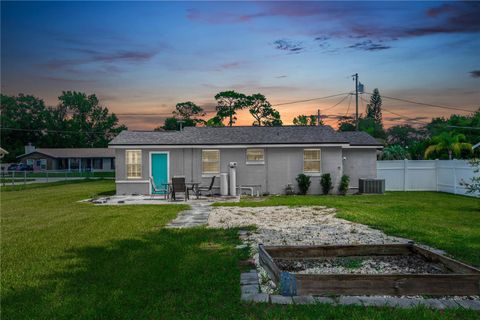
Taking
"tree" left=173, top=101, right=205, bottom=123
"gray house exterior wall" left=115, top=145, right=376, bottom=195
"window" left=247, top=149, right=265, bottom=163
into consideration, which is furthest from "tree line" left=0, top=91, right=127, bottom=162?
"window" left=247, top=149, right=265, bottom=163

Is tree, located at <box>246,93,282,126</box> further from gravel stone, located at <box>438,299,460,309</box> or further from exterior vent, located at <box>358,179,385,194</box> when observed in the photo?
gravel stone, located at <box>438,299,460,309</box>

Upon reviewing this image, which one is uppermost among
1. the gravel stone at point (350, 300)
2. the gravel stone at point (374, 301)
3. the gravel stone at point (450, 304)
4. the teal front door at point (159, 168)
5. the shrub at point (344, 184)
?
the teal front door at point (159, 168)

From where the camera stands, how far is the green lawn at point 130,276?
429cm

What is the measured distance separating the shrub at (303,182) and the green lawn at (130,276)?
1085 centimetres

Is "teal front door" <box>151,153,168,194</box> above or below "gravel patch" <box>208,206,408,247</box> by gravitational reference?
above

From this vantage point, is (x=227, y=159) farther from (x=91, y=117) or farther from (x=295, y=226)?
(x=91, y=117)

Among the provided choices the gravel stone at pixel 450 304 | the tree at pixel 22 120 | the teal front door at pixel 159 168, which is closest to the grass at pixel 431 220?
the gravel stone at pixel 450 304

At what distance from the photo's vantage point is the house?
19.8 meters

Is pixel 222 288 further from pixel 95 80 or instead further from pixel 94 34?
pixel 95 80

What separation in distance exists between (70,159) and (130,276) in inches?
2405

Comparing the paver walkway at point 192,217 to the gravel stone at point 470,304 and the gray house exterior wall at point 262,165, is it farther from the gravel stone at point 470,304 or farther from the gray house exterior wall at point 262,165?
the gravel stone at point 470,304

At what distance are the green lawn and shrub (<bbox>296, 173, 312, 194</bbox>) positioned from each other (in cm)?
1085

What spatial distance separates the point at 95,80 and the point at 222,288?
2419 centimetres

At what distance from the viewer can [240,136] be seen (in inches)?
824
